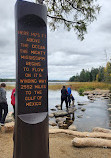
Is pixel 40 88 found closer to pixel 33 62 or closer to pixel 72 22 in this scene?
pixel 33 62

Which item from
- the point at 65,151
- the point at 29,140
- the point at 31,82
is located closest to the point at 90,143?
the point at 65,151

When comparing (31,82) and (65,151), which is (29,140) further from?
(65,151)

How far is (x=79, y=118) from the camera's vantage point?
450 inches

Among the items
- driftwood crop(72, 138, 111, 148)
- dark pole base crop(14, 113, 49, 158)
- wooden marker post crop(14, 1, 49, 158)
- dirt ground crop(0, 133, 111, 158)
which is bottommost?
dirt ground crop(0, 133, 111, 158)

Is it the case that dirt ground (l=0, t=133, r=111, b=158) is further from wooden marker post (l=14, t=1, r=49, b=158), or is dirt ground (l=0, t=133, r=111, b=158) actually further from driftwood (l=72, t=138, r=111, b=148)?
wooden marker post (l=14, t=1, r=49, b=158)

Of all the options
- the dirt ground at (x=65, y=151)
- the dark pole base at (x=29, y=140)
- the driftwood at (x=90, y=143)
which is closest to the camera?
the dark pole base at (x=29, y=140)

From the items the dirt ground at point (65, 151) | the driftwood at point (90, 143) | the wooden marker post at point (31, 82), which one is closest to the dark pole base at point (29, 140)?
the wooden marker post at point (31, 82)

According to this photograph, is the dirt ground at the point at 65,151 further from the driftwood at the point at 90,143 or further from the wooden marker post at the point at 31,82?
the wooden marker post at the point at 31,82

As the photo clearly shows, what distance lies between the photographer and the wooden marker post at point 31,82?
3740mm

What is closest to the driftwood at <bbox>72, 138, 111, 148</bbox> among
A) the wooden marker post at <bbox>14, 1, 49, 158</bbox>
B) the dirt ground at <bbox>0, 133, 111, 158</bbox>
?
the dirt ground at <bbox>0, 133, 111, 158</bbox>

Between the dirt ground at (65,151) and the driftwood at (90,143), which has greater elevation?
the driftwood at (90,143)

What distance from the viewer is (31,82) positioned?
384 cm

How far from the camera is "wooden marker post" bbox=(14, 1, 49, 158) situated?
374 centimetres

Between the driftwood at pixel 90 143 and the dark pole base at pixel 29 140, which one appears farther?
the driftwood at pixel 90 143
